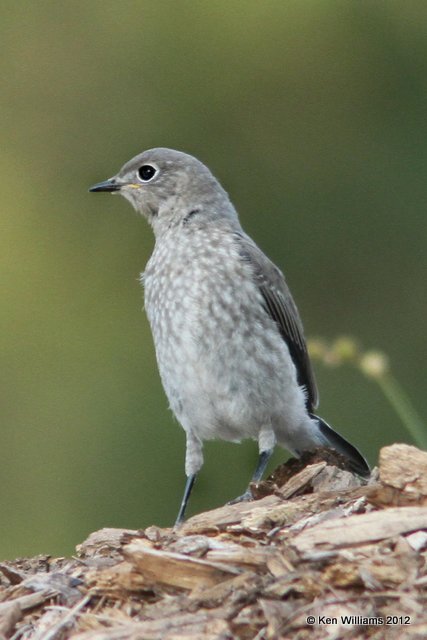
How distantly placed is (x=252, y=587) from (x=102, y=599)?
26.5 inches

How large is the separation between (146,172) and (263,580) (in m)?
4.49

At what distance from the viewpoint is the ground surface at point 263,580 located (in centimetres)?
480

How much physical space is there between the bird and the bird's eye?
28cm

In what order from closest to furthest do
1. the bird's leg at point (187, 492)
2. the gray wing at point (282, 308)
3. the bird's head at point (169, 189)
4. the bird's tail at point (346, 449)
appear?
the bird's tail at point (346, 449)
the bird's leg at point (187, 492)
the gray wing at point (282, 308)
the bird's head at point (169, 189)

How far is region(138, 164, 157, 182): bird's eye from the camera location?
9055mm

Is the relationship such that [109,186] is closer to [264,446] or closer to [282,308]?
[282,308]

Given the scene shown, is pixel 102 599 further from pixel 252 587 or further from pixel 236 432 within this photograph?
pixel 236 432

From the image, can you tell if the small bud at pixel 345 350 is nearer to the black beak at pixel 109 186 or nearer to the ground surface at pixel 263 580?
the ground surface at pixel 263 580

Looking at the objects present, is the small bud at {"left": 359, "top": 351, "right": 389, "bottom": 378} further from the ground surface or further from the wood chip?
the wood chip

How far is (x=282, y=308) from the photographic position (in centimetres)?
848

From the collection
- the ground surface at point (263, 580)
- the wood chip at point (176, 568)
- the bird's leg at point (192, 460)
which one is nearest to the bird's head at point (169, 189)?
the bird's leg at point (192, 460)

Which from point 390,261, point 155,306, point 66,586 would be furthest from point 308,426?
point 390,261

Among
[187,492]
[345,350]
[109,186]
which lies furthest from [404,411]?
[109,186]

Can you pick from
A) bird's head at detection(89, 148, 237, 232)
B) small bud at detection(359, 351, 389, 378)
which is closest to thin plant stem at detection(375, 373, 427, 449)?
small bud at detection(359, 351, 389, 378)
